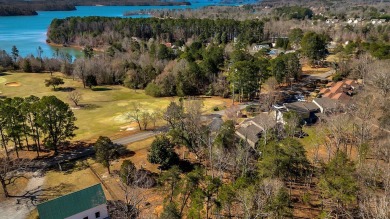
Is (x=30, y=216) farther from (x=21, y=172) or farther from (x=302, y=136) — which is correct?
(x=302, y=136)

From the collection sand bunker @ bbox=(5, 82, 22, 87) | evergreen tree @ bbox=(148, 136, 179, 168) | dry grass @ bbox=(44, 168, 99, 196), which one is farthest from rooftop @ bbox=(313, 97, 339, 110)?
sand bunker @ bbox=(5, 82, 22, 87)

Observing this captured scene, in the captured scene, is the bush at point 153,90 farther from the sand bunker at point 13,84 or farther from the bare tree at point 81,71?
the sand bunker at point 13,84

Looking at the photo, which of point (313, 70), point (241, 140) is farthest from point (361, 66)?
point (241, 140)

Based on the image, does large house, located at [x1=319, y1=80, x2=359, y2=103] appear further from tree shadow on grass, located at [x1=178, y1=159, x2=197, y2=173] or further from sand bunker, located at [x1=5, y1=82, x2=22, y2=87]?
sand bunker, located at [x1=5, y1=82, x2=22, y2=87]

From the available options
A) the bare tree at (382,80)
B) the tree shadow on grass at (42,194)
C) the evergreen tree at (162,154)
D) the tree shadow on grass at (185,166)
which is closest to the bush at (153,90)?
the tree shadow on grass at (185,166)

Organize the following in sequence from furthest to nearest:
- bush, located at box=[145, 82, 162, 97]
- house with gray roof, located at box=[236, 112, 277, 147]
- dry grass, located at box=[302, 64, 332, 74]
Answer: dry grass, located at box=[302, 64, 332, 74]
bush, located at box=[145, 82, 162, 97]
house with gray roof, located at box=[236, 112, 277, 147]

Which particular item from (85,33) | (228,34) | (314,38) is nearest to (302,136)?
(314,38)
